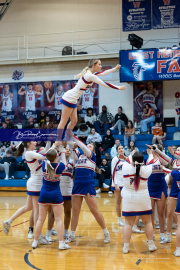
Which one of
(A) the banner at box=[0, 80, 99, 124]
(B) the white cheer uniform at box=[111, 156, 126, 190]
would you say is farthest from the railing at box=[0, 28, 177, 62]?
(B) the white cheer uniform at box=[111, 156, 126, 190]

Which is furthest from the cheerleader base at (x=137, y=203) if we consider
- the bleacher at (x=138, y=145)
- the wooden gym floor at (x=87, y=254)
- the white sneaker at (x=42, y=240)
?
the bleacher at (x=138, y=145)

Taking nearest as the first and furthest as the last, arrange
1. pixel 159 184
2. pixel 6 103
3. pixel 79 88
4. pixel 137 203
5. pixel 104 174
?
pixel 79 88 → pixel 137 203 → pixel 159 184 → pixel 104 174 → pixel 6 103

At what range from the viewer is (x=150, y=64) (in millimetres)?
12562

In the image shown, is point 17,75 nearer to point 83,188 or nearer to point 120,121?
point 120,121

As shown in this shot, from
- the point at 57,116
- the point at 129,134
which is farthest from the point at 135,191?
the point at 57,116

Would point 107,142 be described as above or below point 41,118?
below

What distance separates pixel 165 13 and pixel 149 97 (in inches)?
149

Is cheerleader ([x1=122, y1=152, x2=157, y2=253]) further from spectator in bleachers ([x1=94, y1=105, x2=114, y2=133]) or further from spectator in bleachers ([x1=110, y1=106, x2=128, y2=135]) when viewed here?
spectator in bleachers ([x1=94, y1=105, x2=114, y2=133])

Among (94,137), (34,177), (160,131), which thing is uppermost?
(160,131)

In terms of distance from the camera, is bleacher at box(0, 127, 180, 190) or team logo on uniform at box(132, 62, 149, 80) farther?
team logo on uniform at box(132, 62, 149, 80)

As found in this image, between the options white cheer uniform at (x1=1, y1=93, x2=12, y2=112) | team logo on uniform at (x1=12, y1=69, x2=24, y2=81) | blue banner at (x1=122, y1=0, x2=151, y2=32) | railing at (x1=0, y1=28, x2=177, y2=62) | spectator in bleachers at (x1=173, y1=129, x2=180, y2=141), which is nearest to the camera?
blue banner at (x1=122, y1=0, x2=151, y2=32)

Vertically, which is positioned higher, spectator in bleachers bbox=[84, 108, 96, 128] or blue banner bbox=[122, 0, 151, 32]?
blue banner bbox=[122, 0, 151, 32]

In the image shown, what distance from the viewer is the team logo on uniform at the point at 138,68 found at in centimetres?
1265

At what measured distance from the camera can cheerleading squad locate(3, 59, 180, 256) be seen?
4.69 metres
